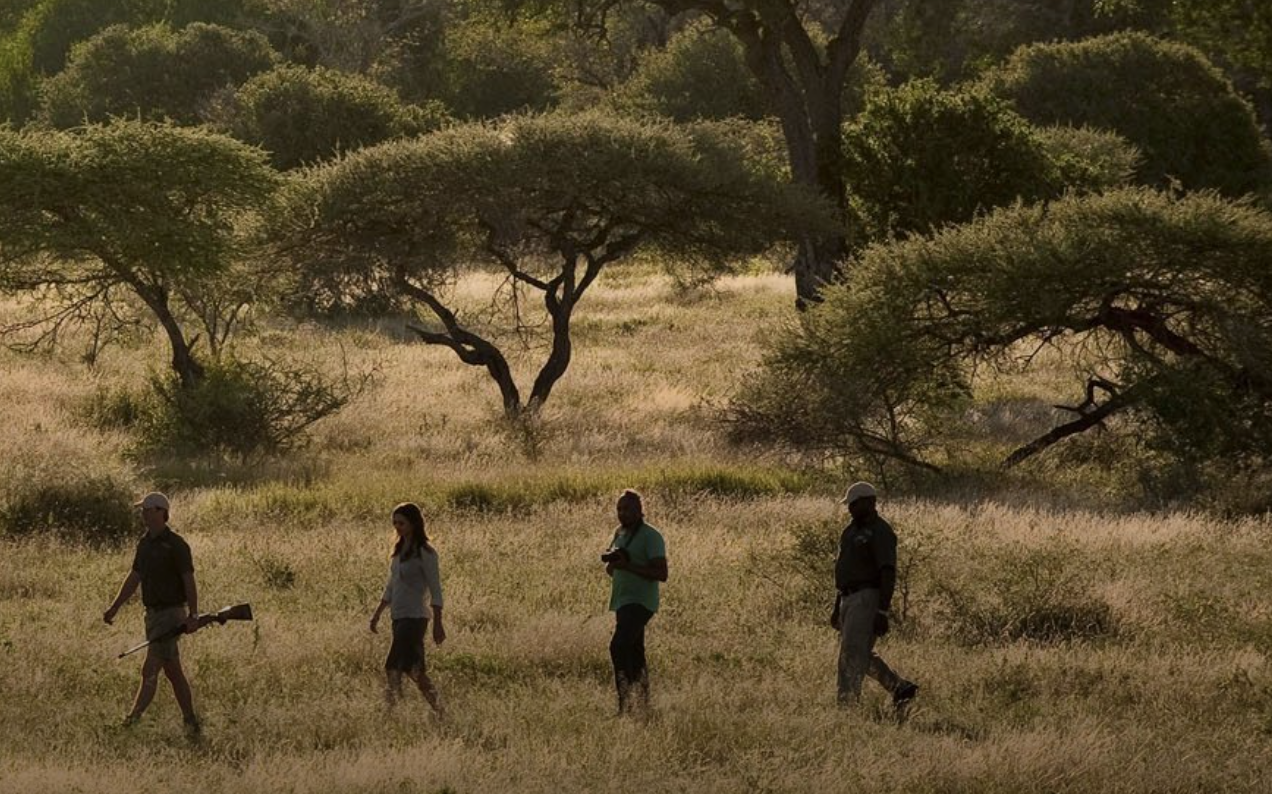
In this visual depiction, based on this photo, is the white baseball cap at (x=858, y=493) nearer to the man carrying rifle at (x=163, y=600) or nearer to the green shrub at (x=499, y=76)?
the man carrying rifle at (x=163, y=600)

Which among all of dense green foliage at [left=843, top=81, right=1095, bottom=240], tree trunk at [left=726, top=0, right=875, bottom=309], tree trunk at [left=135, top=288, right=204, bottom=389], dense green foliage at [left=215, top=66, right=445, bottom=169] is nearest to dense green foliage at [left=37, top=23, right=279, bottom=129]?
dense green foliage at [left=215, top=66, right=445, bottom=169]

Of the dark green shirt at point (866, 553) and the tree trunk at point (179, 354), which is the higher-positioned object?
the tree trunk at point (179, 354)

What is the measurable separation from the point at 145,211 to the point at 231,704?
20173 mm

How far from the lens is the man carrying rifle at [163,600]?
12719 millimetres

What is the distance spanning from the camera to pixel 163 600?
12.8m

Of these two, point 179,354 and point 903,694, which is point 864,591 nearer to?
point 903,694

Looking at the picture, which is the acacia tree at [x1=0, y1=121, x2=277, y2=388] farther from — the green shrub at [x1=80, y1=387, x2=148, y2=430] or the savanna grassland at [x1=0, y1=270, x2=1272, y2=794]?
the savanna grassland at [x1=0, y1=270, x2=1272, y2=794]

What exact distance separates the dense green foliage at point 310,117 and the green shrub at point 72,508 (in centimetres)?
3534

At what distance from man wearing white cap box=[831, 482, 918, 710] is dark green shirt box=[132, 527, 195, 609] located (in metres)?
3.93

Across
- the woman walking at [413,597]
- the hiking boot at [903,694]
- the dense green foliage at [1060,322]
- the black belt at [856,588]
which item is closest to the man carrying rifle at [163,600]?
the woman walking at [413,597]

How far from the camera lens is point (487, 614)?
16.7 metres

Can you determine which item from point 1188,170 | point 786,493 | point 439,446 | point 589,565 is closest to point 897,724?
point 589,565

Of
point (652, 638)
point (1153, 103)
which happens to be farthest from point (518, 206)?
point (1153, 103)

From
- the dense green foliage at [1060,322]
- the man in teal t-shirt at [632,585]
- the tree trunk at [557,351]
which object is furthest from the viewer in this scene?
the tree trunk at [557,351]
